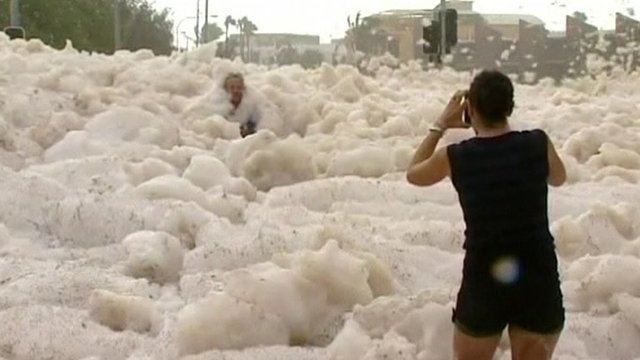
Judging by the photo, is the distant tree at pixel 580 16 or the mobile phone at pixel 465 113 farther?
the distant tree at pixel 580 16

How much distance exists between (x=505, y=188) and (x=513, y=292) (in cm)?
28

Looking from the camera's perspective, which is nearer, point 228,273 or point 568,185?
point 228,273

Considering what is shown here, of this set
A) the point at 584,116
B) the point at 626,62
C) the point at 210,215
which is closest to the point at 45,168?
the point at 210,215

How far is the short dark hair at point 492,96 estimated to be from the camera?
9.96 ft

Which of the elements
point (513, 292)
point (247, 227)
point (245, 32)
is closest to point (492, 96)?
point (513, 292)

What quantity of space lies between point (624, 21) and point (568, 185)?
11494mm

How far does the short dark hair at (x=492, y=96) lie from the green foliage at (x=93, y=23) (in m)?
20.5

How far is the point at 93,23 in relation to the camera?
29719 millimetres

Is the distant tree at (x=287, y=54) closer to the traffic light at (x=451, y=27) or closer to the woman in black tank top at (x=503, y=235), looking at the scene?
the traffic light at (x=451, y=27)

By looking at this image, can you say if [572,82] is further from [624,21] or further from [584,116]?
[584,116]

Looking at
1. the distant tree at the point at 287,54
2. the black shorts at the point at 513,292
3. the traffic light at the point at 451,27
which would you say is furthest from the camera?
the distant tree at the point at 287,54

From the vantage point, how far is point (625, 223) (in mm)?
4695

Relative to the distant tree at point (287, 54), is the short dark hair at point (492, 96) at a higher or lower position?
higher

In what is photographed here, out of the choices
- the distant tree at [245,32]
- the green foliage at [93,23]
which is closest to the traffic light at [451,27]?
the distant tree at [245,32]
